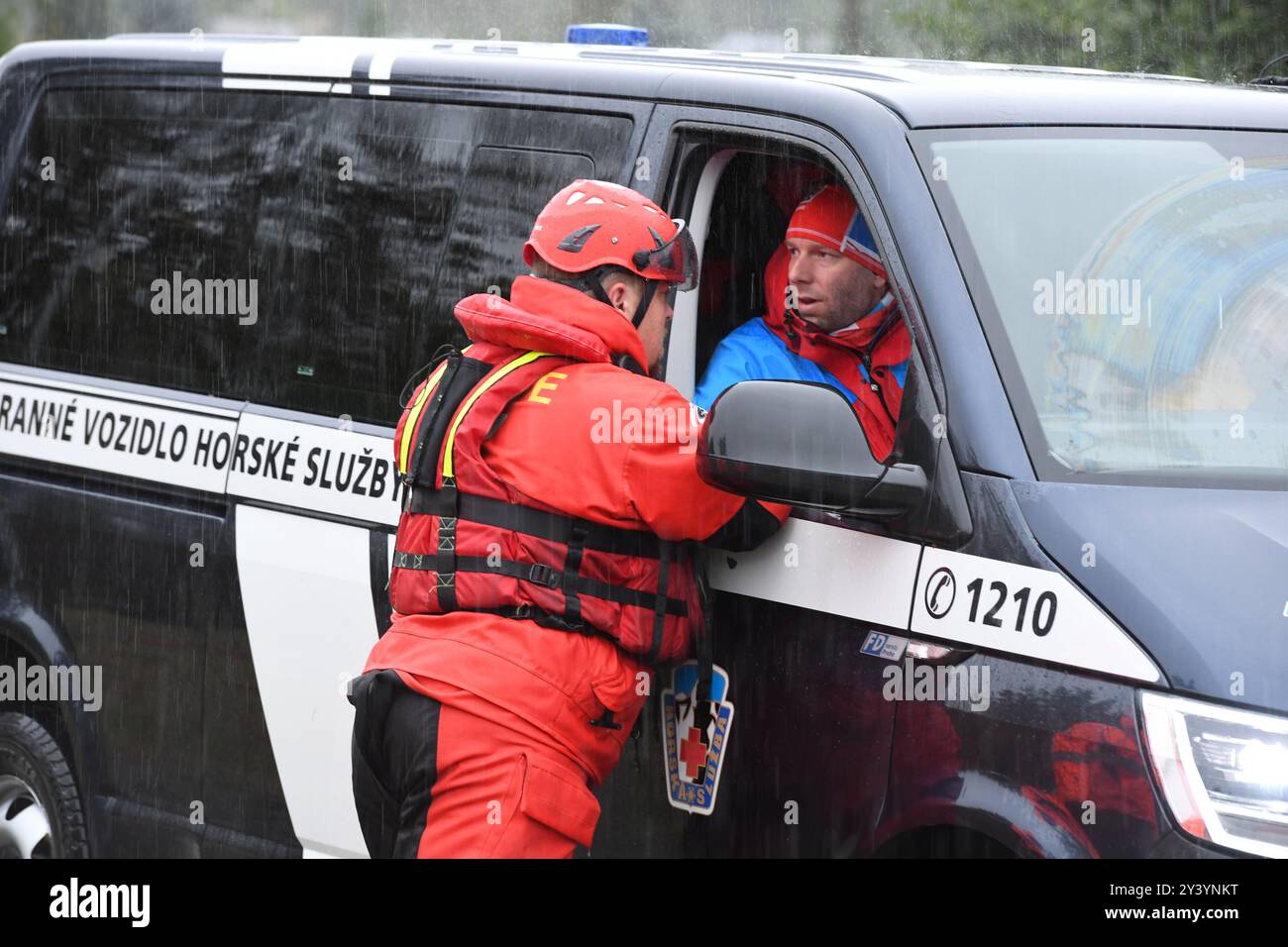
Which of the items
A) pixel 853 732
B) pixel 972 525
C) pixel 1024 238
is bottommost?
pixel 853 732

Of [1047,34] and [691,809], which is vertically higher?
[1047,34]

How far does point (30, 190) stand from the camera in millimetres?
5039

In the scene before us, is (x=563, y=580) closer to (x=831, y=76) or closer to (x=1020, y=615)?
(x=1020, y=615)

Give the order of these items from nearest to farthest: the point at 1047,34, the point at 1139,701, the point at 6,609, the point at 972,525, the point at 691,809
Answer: the point at 1139,701 < the point at 972,525 < the point at 691,809 < the point at 6,609 < the point at 1047,34

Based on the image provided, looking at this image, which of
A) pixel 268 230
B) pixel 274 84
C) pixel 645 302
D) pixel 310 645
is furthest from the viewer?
pixel 274 84

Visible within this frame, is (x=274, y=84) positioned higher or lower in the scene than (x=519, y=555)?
higher

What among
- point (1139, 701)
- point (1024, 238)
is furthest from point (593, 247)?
point (1139, 701)

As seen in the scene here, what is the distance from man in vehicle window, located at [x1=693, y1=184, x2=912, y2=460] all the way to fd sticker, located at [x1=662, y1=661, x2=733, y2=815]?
25.1 inches

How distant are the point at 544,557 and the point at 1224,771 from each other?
1203 mm

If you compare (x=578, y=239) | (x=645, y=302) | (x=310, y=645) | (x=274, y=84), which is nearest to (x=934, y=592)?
(x=645, y=302)

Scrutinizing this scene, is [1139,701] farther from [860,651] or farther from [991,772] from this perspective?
[860,651]

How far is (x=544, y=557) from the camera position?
3303 mm

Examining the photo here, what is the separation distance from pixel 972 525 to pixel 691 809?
82cm
